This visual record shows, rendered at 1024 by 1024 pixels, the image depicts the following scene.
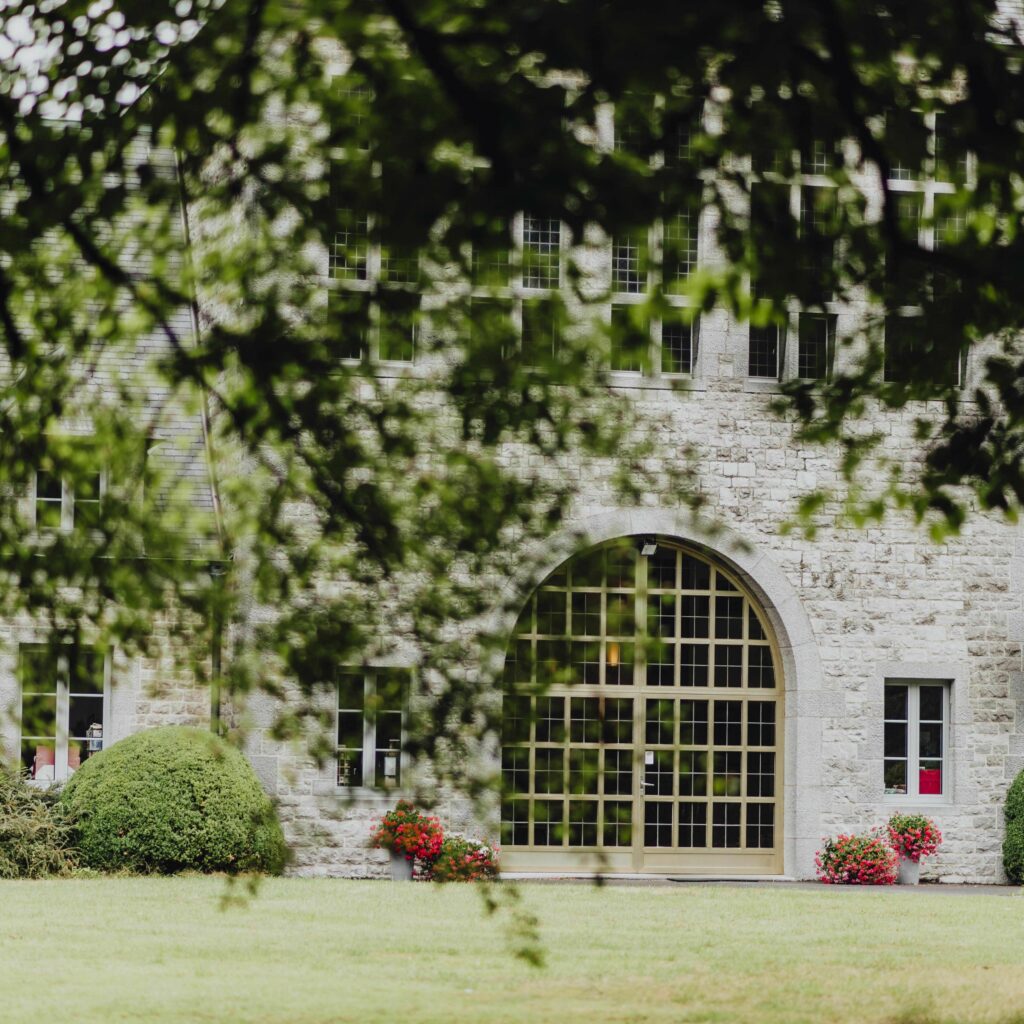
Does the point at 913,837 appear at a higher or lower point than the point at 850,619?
lower

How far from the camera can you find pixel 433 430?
234 inches

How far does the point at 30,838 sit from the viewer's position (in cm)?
1491

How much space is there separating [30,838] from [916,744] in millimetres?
8841

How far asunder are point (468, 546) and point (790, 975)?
203 inches

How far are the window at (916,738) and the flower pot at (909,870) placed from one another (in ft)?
2.32

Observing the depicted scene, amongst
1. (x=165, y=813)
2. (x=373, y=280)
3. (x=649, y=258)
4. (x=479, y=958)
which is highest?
(x=649, y=258)

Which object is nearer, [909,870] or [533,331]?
[533,331]

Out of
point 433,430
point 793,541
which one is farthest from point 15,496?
point 793,541

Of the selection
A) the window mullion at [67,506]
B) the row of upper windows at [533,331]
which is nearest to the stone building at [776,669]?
the window mullion at [67,506]

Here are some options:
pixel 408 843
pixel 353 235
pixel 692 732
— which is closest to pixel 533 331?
pixel 353 235

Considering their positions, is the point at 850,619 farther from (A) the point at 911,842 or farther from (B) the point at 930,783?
(A) the point at 911,842

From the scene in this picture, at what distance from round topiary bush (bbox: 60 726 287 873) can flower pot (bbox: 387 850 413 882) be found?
1.41 m

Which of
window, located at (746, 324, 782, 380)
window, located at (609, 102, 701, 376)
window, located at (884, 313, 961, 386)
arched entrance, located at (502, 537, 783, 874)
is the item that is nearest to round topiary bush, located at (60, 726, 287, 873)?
arched entrance, located at (502, 537, 783, 874)

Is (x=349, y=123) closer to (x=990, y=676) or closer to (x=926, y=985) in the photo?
(x=926, y=985)
